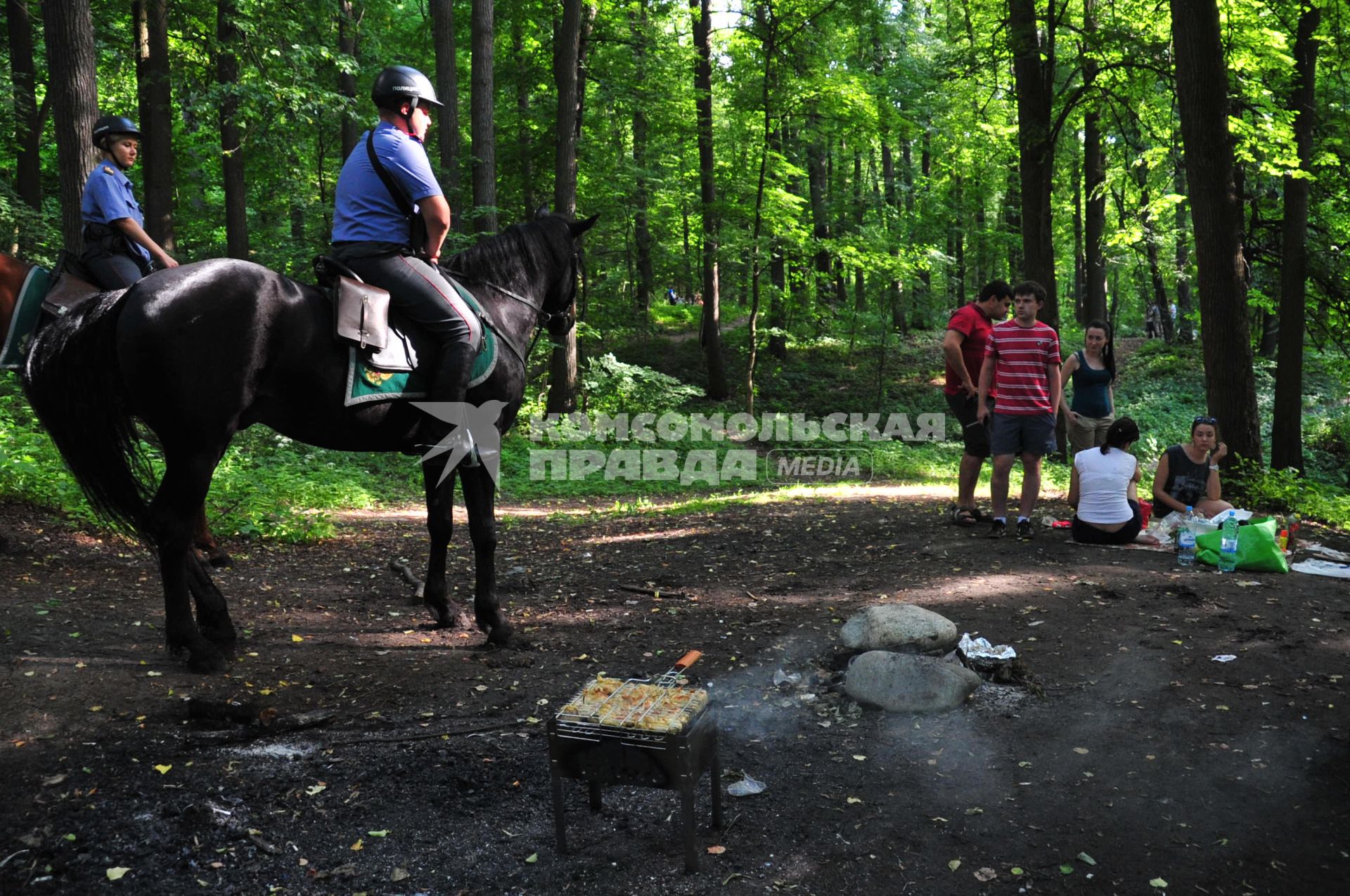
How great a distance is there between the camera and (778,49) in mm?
17172

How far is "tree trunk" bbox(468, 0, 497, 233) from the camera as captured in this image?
1505 cm

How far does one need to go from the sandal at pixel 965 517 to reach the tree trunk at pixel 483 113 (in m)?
9.43

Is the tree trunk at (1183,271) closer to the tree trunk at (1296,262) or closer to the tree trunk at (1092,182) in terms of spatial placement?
the tree trunk at (1092,182)

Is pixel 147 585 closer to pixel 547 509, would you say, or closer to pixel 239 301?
pixel 239 301

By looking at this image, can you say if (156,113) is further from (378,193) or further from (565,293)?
(378,193)

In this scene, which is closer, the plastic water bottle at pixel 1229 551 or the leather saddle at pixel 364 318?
the leather saddle at pixel 364 318

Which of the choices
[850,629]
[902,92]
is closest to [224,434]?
[850,629]

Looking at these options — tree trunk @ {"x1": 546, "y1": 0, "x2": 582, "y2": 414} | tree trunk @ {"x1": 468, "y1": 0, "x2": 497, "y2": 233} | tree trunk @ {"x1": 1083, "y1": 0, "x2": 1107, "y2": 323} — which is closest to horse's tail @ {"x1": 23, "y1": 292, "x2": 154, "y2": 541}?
tree trunk @ {"x1": 468, "y1": 0, "x2": 497, "y2": 233}

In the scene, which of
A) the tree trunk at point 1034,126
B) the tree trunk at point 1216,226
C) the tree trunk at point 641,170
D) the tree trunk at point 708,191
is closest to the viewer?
the tree trunk at point 1216,226

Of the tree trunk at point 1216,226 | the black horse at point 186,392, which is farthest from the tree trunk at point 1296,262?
the black horse at point 186,392

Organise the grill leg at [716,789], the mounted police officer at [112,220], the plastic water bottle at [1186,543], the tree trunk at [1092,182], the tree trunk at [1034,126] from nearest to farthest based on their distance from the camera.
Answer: the grill leg at [716,789] → the mounted police officer at [112,220] → the plastic water bottle at [1186,543] → the tree trunk at [1034,126] → the tree trunk at [1092,182]

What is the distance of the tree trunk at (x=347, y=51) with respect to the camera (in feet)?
52.8

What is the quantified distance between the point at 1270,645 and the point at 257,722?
530 cm

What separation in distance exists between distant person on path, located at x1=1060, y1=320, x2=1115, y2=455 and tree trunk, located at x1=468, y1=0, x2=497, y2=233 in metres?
9.55
